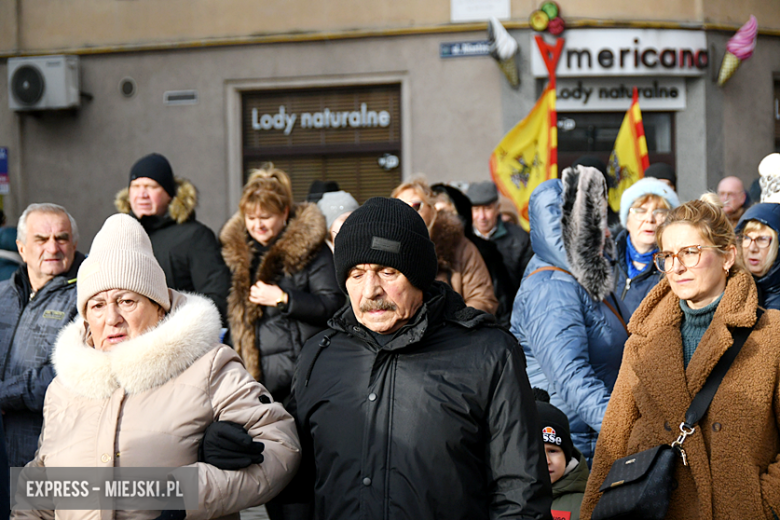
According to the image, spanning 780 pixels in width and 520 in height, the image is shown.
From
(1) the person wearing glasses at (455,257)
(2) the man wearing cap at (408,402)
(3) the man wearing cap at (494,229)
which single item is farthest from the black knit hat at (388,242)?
(3) the man wearing cap at (494,229)

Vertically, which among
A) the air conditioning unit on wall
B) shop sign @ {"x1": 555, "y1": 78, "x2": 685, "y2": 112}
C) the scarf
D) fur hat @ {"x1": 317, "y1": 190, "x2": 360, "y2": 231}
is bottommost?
the scarf

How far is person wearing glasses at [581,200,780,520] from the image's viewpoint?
2.79 metres

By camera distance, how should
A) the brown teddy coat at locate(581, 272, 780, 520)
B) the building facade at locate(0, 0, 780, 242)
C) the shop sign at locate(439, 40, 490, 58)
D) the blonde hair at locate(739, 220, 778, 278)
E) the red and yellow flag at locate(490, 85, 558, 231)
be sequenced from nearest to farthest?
1. the brown teddy coat at locate(581, 272, 780, 520)
2. the blonde hair at locate(739, 220, 778, 278)
3. the red and yellow flag at locate(490, 85, 558, 231)
4. the shop sign at locate(439, 40, 490, 58)
5. the building facade at locate(0, 0, 780, 242)

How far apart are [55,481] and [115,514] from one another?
0.24 m

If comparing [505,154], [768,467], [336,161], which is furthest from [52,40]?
[768,467]

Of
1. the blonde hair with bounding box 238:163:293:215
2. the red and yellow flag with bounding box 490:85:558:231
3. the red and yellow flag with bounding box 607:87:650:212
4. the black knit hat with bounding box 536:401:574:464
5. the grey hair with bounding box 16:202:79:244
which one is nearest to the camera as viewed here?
the black knit hat with bounding box 536:401:574:464

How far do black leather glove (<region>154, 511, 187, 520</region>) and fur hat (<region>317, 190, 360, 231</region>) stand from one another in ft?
9.86

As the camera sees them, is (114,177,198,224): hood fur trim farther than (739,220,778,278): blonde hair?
Yes

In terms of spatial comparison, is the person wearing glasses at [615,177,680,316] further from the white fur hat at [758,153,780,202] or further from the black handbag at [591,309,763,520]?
the black handbag at [591,309,763,520]

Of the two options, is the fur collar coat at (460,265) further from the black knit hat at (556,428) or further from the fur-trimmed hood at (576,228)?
the black knit hat at (556,428)

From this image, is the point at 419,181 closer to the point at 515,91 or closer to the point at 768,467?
the point at 768,467

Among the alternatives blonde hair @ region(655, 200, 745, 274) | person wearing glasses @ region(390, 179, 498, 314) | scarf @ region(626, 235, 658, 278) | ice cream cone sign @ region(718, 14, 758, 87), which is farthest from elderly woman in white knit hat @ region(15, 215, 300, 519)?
ice cream cone sign @ region(718, 14, 758, 87)

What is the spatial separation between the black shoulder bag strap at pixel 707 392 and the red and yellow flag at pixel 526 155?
19.5ft

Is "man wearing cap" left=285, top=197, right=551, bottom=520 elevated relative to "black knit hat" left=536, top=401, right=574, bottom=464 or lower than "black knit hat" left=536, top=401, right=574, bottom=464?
elevated
